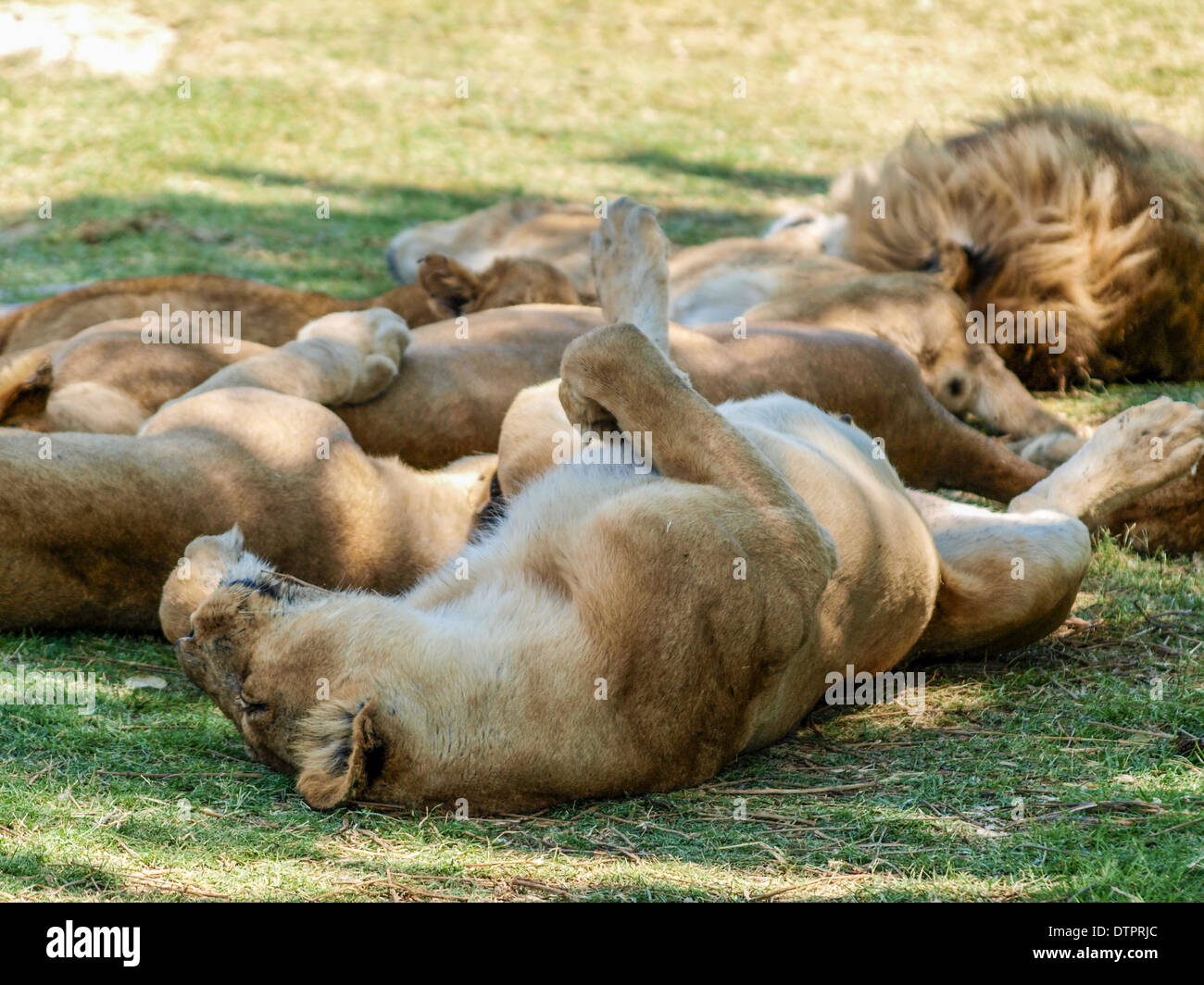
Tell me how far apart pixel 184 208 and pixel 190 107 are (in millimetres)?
2505

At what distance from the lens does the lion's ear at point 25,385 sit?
4.40 meters

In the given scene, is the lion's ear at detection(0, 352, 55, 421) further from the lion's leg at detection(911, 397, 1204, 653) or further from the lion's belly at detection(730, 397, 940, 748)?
the lion's leg at detection(911, 397, 1204, 653)

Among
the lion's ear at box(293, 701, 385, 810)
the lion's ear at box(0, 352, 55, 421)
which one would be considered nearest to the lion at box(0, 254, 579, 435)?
the lion's ear at box(0, 352, 55, 421)

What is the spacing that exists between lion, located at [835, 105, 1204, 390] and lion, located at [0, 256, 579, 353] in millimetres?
1920

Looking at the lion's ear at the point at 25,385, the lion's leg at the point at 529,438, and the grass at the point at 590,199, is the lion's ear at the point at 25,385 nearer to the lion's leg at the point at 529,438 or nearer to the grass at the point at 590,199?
the grass at the point at 590,199

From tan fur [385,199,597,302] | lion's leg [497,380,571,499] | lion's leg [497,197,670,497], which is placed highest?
tan fur [385,199,597,302]

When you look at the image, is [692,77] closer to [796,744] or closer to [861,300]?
[861,300]

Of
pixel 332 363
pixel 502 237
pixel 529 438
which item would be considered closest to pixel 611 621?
pixel 529 438

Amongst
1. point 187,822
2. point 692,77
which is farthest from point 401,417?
point 692,77

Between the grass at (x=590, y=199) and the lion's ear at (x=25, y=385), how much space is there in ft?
2.88

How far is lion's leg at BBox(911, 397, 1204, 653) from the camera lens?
3891 millimetres

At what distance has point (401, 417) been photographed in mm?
4840

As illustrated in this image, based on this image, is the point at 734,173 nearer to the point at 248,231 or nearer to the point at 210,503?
the point at 248,231

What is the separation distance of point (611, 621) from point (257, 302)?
3402 millimetres
